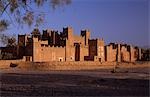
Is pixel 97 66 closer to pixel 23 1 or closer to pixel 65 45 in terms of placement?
pixel 65 45

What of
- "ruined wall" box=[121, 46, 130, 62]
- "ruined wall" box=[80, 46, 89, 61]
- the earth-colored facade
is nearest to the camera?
the earth-colored facade

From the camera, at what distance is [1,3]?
15852 millimetres

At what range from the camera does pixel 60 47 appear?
62094 mm

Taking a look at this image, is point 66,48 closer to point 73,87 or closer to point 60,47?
point 60,47

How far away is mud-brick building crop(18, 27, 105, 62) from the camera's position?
57.4 m

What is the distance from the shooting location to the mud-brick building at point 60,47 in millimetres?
57375

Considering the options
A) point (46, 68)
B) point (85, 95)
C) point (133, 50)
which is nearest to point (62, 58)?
point (46, 68)

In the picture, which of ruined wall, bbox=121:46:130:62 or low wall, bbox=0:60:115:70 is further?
ruined wall, bbox=121:46:130:62

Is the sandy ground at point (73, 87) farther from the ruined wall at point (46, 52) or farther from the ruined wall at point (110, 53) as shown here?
the ruined wall at point (110, 53)

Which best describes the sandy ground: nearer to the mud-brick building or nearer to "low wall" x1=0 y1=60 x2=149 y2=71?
"low wall" x1=0 y1=60 x2=149 y2=71

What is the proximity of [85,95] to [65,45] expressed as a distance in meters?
47.2

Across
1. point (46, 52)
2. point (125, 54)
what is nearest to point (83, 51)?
point (46, 52)

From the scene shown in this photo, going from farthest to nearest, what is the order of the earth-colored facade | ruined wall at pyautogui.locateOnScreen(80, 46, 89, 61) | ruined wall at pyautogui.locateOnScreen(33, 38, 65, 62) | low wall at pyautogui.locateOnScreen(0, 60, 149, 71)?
A: 1. ruined wall at pyautogui.locateOnScreen(80, 46, 89, 61)
2. the earth-colored facade
3. ruined wall at pyautogui.locateOnScreen(33, 38, 65, 62)
4. low wall at pyautogui.locateOnScreen(0, 60, 149, 71)

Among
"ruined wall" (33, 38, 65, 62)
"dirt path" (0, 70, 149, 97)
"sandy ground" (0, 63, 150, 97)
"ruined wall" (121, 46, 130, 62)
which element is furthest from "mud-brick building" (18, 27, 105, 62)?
"dirt path" (0, 70, 149, 97)
